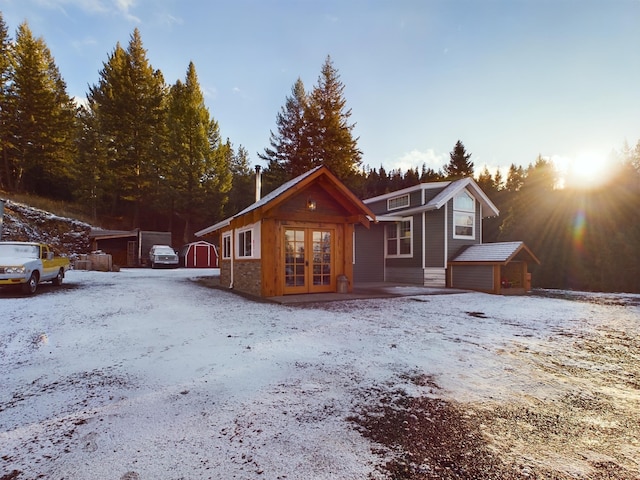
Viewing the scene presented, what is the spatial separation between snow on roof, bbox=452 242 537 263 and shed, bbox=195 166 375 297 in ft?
17.9

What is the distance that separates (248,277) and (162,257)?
17761mm

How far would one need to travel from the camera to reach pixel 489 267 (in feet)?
40.5

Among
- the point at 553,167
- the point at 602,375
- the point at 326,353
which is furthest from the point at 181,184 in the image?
the point at 553,167

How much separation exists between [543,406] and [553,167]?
5398 cm

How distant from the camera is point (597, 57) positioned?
9.18m

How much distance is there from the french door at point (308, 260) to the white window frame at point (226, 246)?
387cm

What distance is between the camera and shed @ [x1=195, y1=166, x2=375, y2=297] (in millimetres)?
9547

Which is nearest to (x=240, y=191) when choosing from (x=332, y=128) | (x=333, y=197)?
(x=332, y=128)

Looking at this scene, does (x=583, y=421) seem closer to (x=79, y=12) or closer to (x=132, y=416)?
(x=132, y=416)

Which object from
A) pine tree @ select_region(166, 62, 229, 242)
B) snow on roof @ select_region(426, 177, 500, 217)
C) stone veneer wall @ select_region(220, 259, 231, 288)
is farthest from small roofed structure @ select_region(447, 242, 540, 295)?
pine tree @ select_region(166, 62, 229, 242)

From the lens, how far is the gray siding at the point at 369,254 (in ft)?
51.3

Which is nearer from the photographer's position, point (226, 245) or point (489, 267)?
point (489, 267)

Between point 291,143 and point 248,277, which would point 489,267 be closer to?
point 248,277

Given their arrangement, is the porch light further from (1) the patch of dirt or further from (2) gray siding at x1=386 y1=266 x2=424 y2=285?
(1) the patch of dirt
